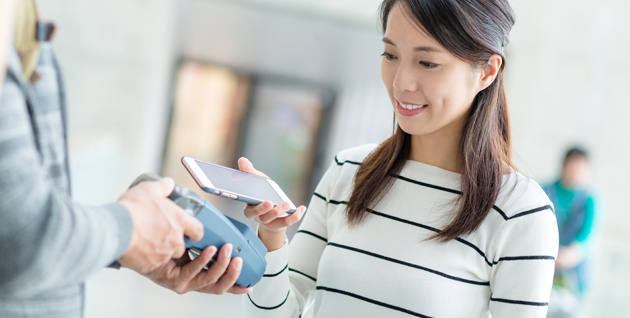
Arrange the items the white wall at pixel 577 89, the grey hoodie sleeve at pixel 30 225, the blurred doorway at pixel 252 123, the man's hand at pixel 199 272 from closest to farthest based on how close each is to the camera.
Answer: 1. the grey hoodie sleeve at pixel 30 225
2. the man's hand at pixel 199 272
3. the white wall at pixel 577 89
4. the blurred doorway at pixel 252 123

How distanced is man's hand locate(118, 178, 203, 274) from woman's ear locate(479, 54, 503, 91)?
803mm

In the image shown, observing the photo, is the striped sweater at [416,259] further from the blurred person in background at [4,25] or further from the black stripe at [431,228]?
the blurred person in background at [4,25]

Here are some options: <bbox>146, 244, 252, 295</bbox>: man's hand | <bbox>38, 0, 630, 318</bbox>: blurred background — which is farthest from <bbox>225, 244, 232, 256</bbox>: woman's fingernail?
<bbox>38, 0, 630, 318</bbox>: blurred background

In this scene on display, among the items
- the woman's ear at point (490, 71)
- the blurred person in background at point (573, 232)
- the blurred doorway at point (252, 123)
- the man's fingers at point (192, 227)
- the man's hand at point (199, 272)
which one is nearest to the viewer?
the man's fingers at point (192, 227)

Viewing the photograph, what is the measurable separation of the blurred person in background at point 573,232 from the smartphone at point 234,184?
9.55 feet

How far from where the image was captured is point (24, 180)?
0.65m

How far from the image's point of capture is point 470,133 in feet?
4.38

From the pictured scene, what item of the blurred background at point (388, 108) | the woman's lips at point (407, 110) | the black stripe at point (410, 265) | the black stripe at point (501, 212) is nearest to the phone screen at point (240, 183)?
the black stripe at point (410, 265)

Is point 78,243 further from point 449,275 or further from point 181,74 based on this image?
point 181,74

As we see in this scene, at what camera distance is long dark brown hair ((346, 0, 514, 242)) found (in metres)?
1.20

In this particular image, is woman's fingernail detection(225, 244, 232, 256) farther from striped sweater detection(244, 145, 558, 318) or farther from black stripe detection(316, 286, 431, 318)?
black stripe detection(316, 286, 431, 318)

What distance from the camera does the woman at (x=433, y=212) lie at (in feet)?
3.90

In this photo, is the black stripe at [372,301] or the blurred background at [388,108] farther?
the blurred background at [388,108]

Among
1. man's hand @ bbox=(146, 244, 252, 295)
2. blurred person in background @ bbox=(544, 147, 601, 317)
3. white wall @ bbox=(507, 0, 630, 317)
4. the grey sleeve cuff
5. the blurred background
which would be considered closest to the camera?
the grey sleeve cuff
